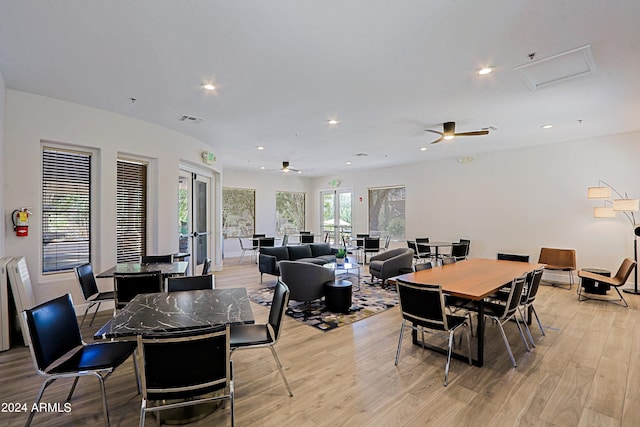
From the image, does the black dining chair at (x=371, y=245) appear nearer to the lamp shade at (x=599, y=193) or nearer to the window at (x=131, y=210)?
the lamp shade at (x=599, y=193)

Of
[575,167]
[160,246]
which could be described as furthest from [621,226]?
[160,246]

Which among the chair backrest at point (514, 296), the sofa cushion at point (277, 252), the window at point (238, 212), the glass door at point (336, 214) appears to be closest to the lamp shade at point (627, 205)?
the chair backrest at point (514, 296)

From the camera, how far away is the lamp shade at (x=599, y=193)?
5.56 meters

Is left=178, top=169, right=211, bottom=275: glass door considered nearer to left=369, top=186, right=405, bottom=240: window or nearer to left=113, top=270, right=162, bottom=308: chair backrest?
left=113, top=270, right=162, bottom=308: chair backrest

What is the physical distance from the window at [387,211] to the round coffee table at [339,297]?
5465mm

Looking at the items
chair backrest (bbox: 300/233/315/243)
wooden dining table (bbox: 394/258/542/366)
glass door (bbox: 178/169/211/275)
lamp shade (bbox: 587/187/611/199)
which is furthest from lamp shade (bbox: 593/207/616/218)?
glass door (bbox: 178/169/211/275)

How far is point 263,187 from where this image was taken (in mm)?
11203

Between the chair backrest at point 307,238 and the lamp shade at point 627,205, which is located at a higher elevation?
the lamp shade at point 627,205

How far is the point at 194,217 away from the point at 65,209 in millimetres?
2688

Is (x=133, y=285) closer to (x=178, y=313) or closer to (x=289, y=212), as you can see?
(x=178, y=313)

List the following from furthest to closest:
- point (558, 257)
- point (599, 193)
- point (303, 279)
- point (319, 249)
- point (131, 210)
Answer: point (319, 249), point (558, 257), point (599, 193), point (131, 210), point (303, 279)

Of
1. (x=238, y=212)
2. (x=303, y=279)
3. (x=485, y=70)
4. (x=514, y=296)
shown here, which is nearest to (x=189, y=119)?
(x=303, y=279)

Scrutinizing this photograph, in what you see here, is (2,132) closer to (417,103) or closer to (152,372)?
(152,372)

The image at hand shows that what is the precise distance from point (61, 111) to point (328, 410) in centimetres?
497
